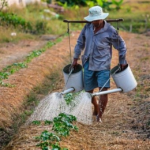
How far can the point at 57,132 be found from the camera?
557cm

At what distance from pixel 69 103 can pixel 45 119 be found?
0.52 metres

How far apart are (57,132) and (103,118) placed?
6.35 feet

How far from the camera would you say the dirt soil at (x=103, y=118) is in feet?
18.3

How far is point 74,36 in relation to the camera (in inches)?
707

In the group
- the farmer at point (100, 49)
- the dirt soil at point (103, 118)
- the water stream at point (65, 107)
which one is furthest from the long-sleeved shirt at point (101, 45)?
Answer: the dirt soil at point (103, 118)

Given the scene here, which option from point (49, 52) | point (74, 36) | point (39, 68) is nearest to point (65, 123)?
point (39, 68)

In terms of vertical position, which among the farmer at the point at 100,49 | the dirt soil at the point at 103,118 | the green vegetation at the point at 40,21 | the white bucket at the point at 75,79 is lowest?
the green vegetation at the point at 40,21

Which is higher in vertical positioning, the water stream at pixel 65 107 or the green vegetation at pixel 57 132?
the green vegetation at pixel 57 132

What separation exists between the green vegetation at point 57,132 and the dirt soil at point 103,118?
3.1 inches

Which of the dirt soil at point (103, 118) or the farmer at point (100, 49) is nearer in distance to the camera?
the dirt soil at point (103, 118)

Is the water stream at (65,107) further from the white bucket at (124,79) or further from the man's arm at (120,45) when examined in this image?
the man's arm at (120,45)

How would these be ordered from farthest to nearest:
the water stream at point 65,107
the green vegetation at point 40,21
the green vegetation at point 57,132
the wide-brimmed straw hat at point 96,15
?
1. the green vegetation at point 40,21
2. the wide-brimmed straw hat at point 96,15
3. the water stream at point 65,107
4. the green vegetation at point 57,132

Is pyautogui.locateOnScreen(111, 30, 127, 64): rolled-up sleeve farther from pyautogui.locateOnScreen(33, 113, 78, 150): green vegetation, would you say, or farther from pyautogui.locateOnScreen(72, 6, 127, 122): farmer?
pyautogui.locateOnScreen(33, 113, 78, 150): green vegetation

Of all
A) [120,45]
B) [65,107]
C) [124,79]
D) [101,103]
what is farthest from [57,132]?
[120,45]
